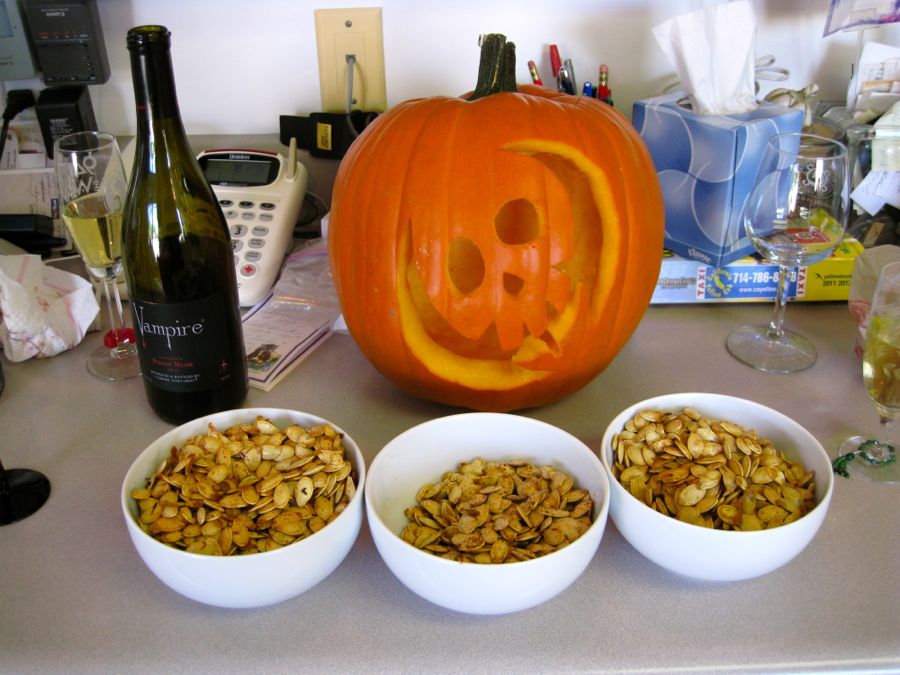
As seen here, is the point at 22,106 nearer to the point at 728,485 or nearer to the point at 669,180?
the point at 669,180

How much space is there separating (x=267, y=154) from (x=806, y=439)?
2.55ft

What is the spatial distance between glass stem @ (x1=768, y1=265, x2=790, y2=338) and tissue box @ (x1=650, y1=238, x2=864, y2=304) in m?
0.05

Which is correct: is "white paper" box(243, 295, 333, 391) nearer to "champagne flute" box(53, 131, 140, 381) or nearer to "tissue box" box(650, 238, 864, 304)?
"champagne flute" box(53, 131, 140, 381)

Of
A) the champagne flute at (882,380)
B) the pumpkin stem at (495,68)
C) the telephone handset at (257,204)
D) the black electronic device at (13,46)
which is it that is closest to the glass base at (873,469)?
the champagne flute at (882,380)

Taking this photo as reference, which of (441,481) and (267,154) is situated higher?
(267,154)

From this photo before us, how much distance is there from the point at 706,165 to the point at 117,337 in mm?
718

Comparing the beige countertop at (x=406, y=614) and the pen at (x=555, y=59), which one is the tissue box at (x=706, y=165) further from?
the beige countertop at (x=406, y=614)

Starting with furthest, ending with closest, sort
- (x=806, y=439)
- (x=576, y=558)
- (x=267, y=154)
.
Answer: (x=267, y=154), (x=806, y=439), (x=576, y=558)

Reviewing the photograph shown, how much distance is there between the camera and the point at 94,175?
2.76 ft

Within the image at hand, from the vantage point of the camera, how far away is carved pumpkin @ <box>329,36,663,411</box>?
70cm

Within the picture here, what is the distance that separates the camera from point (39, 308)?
87 cm

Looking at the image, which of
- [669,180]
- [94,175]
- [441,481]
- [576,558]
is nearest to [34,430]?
[94,175]

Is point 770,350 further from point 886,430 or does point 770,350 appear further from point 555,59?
point 555,59

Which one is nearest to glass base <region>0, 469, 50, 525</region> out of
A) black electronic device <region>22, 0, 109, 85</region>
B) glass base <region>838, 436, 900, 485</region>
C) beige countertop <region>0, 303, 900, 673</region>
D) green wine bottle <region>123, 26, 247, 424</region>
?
beige countertop <region>0, 303, 900, 673</region>
